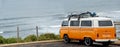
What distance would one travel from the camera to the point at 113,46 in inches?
988

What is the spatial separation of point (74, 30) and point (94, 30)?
254 cm

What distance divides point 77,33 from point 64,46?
163 cm

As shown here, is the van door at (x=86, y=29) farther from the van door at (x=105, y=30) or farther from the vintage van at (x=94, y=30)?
the van door at (x=105, y=30)

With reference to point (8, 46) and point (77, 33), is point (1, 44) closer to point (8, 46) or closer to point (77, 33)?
point (8, 46)

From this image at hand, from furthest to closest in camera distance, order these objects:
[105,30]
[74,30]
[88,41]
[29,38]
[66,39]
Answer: [29,38], [66,39], [74,30], [88,41], [105,30]

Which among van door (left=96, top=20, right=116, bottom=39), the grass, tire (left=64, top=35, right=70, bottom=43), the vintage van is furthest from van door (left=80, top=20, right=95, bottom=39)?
the grass

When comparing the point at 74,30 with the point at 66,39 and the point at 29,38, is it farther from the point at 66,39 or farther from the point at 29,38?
the point at 29,38

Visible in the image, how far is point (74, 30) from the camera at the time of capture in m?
27.1

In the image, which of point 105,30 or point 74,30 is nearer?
point 105,30

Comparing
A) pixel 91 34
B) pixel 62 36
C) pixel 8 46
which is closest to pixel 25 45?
pixel 8 46

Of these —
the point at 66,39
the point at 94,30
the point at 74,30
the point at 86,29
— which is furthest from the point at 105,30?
the point at 66,39

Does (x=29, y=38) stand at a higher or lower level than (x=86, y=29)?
lower

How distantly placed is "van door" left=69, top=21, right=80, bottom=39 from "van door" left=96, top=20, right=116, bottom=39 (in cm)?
216

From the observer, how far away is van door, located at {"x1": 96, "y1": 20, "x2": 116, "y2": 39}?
81.0 feet
